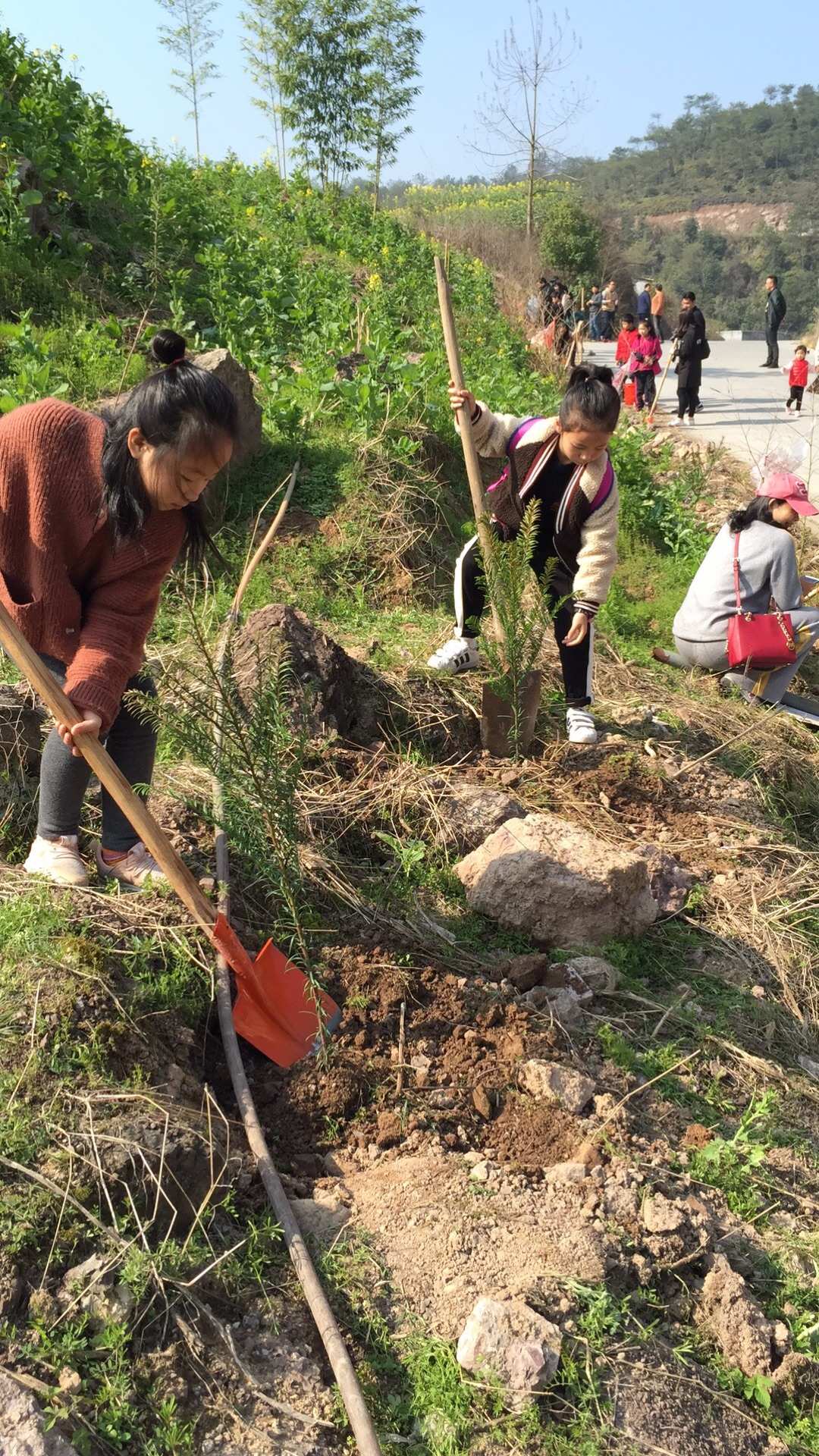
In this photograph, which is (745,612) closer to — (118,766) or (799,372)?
(118,766)

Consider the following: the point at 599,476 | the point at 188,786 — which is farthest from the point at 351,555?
the point at 188,786

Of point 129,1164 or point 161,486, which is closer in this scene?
point 129,1164

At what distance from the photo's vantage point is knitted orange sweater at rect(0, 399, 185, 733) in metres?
2.35

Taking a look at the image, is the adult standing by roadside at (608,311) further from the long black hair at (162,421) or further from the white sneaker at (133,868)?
the white sneaker at (133,868)

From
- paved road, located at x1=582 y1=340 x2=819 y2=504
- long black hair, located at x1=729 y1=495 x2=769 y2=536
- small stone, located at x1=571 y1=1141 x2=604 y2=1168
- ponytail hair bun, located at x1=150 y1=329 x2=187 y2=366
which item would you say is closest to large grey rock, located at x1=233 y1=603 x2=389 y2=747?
ponytail hair bun, located at x1=150 y1=329 x2=187 y2=366

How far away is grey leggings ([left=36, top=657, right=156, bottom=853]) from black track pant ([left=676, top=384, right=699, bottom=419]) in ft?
34.9

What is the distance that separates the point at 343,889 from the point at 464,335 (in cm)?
931

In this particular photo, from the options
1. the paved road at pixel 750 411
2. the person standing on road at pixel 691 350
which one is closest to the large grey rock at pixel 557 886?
the paved road at pixel 750 411

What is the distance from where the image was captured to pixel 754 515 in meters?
5.26

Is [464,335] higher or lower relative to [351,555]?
higher

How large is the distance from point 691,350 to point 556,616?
29.2 feet

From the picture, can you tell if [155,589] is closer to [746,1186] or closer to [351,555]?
[746,1186]

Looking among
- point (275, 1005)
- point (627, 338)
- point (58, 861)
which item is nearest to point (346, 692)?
point (58, 861)

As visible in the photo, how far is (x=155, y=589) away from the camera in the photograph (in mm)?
2592
